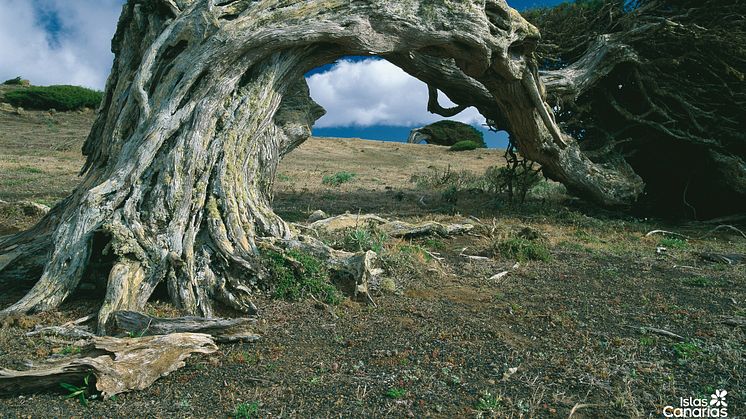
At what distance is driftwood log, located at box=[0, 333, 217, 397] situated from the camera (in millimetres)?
3602

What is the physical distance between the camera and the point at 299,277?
5535 millimetres

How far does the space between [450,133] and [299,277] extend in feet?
112

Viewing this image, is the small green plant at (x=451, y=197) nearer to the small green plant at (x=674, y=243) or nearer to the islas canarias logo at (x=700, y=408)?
the small green plant at (x=674, y=243)

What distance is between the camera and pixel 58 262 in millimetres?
5113

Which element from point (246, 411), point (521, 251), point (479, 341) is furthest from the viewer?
point (521, 251)

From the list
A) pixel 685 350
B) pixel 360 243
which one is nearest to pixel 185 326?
pixel 360 243

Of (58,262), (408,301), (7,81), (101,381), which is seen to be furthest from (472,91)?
(7,81)

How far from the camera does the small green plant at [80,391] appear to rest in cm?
356

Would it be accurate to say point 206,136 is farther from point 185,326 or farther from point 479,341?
point 479,341

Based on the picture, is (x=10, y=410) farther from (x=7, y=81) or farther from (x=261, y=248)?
(x=7, y=81)

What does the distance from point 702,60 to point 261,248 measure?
9899mm

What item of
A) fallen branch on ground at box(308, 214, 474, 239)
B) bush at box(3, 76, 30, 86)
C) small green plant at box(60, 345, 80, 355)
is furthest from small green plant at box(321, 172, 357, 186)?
bush at box(3, 76, 30, 86)

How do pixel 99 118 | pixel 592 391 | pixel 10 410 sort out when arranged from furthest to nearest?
pixel 99 118 → pixel 592 391 → pixel 10 410

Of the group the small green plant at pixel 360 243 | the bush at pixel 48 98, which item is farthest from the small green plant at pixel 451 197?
the bush at pixel 48 98
